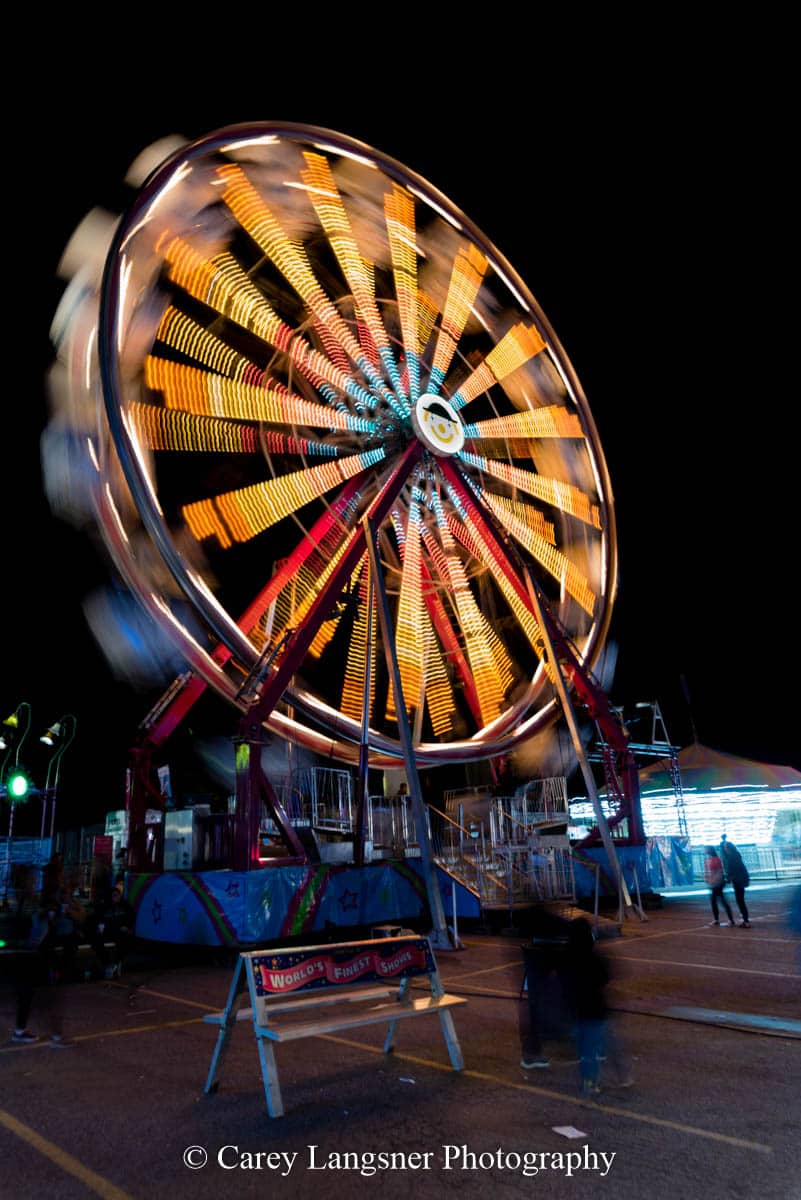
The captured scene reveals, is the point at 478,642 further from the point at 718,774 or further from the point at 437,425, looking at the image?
the point at 718,774

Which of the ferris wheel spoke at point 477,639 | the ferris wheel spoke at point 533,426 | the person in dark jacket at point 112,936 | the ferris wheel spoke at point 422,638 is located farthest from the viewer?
the ferris wheel spoke at point 477,639

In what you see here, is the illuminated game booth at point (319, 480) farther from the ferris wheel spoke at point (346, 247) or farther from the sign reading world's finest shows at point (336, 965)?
the sign reading world's finest shows at point (336, 965)

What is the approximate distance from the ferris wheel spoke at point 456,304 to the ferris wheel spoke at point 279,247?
2.31 m

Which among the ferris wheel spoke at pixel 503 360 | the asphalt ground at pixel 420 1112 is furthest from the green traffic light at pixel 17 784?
the ferris wheel spoke at pixel 503 360

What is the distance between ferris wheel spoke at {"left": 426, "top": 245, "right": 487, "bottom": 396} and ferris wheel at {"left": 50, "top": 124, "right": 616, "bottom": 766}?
0.15 ft

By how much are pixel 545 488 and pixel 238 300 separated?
8183 millimetres

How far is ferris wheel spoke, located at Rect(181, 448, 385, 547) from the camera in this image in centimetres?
1363

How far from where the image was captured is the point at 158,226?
41.9 feet

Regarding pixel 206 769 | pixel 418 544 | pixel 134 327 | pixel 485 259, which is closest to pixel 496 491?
A: pixel 418 544

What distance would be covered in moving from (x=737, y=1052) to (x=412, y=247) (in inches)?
613

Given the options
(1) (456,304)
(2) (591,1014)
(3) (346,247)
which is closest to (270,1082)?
(2) (591,1014)

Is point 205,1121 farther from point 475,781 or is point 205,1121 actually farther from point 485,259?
point 475,781

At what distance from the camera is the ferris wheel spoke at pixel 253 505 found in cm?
1363

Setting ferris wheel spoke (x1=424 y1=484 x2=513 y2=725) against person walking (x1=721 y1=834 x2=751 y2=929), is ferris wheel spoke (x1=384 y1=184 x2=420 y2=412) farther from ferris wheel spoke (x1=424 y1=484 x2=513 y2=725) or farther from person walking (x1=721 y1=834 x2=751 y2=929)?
person walking (x1=721 y1=834 x2=751 y2=929)
